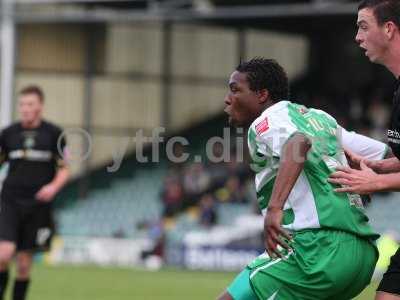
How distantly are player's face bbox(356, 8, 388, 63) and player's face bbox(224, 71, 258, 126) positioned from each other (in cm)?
63

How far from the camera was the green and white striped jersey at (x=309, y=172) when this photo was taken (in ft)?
17.4

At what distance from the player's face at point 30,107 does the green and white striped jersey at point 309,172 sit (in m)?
5.88

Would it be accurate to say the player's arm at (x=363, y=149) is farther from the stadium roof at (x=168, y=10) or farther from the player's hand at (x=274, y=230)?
the stadium roof at (x=168, y=10)

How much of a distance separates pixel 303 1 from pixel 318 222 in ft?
62.3

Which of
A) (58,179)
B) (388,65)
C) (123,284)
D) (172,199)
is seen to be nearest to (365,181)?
(388,65)

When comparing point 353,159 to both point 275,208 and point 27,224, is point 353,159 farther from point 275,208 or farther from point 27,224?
point 27,224

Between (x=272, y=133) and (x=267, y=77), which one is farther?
(x=267, y=77)

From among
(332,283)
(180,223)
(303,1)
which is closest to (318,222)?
(332,283)

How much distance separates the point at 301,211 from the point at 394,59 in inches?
36.1

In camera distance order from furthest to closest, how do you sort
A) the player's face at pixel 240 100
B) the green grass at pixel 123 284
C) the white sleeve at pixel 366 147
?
the green grass at pixel 123 284 → the white sleeve at pixel 366 147 → the player's face at pixel 240 100

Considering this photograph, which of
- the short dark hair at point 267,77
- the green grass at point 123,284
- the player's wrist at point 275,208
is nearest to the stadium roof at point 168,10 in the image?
the green grass at point 123,284

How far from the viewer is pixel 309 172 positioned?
17.6 ft

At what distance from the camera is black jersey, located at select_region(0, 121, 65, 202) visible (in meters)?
11.1

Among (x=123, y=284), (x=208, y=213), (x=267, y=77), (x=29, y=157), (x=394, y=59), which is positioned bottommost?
(x=123, y=284)
